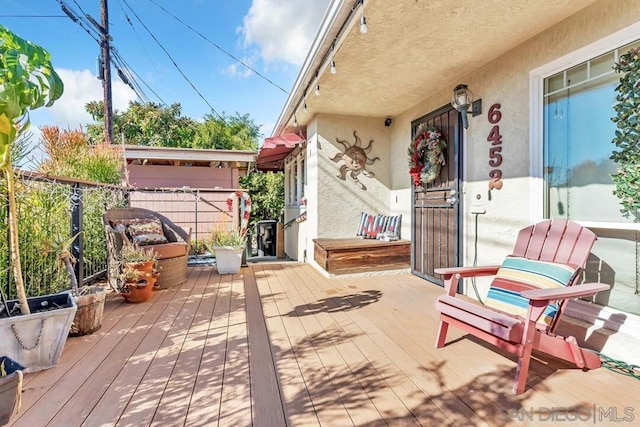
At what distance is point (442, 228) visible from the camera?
4.13 m

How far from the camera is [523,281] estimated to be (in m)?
2.32

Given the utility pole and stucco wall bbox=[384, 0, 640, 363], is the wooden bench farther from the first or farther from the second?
the utility pole

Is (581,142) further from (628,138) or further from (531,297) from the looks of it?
(531,297)

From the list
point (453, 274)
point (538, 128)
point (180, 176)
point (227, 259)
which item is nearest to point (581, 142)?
point (538, 128)

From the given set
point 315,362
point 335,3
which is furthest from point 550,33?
point 315,362

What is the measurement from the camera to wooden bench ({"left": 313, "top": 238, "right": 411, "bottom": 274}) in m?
4.55

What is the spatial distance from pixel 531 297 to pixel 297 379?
4.76 feet

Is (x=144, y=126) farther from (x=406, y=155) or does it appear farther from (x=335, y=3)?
(x=335, y=3)

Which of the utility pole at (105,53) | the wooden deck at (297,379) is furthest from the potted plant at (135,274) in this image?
the utility pole at (105,53)

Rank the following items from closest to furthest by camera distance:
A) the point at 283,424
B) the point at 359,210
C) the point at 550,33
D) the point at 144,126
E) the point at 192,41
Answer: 1. the point at 283,424
2. the point at 550,33
3. the point at 359,210
4. the point at 192,41
5. the point at 144,126

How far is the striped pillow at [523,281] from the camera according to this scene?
6.95 feet

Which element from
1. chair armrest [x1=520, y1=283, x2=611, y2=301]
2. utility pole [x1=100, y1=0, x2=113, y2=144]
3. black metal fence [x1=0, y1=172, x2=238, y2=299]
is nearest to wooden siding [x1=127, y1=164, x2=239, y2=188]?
utility pole [x1=100, y1=0, x2=113, y2=144]

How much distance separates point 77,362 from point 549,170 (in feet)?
13.0

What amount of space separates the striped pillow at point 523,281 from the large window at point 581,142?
0.59 metres
